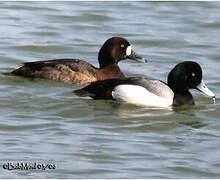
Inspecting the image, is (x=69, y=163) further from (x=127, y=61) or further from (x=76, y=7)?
(x=76, y=7)

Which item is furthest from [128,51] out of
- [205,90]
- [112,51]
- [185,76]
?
[205,90]

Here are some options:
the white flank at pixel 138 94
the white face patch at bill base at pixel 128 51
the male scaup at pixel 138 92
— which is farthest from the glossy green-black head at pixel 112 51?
the white flank at pixel 138 94

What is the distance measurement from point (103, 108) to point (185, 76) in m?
1.32

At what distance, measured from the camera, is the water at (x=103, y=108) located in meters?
9.19

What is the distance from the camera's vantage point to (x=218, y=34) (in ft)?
56.0

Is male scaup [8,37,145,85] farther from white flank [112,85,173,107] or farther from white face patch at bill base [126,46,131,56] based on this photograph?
white flank [112,85,173,107]

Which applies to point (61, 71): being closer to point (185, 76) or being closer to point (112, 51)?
point (112, 51)

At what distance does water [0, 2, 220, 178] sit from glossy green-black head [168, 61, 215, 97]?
35cm

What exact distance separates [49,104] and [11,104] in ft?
1.67

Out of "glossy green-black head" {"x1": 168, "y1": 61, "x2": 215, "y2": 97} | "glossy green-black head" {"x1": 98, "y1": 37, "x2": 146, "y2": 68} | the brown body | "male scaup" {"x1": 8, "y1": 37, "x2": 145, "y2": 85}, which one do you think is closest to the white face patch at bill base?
"glossy green-black head" {"x1": 98, "y1": 37, "x2": 146, "y2": 68}

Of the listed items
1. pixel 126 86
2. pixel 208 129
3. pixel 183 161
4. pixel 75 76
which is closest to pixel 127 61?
pixel 75 76

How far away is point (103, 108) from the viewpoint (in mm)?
11508

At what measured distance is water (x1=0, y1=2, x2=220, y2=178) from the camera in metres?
9.19

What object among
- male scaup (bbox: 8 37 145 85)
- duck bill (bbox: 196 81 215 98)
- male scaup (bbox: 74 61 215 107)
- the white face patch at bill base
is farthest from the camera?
the white face patch at bill base
